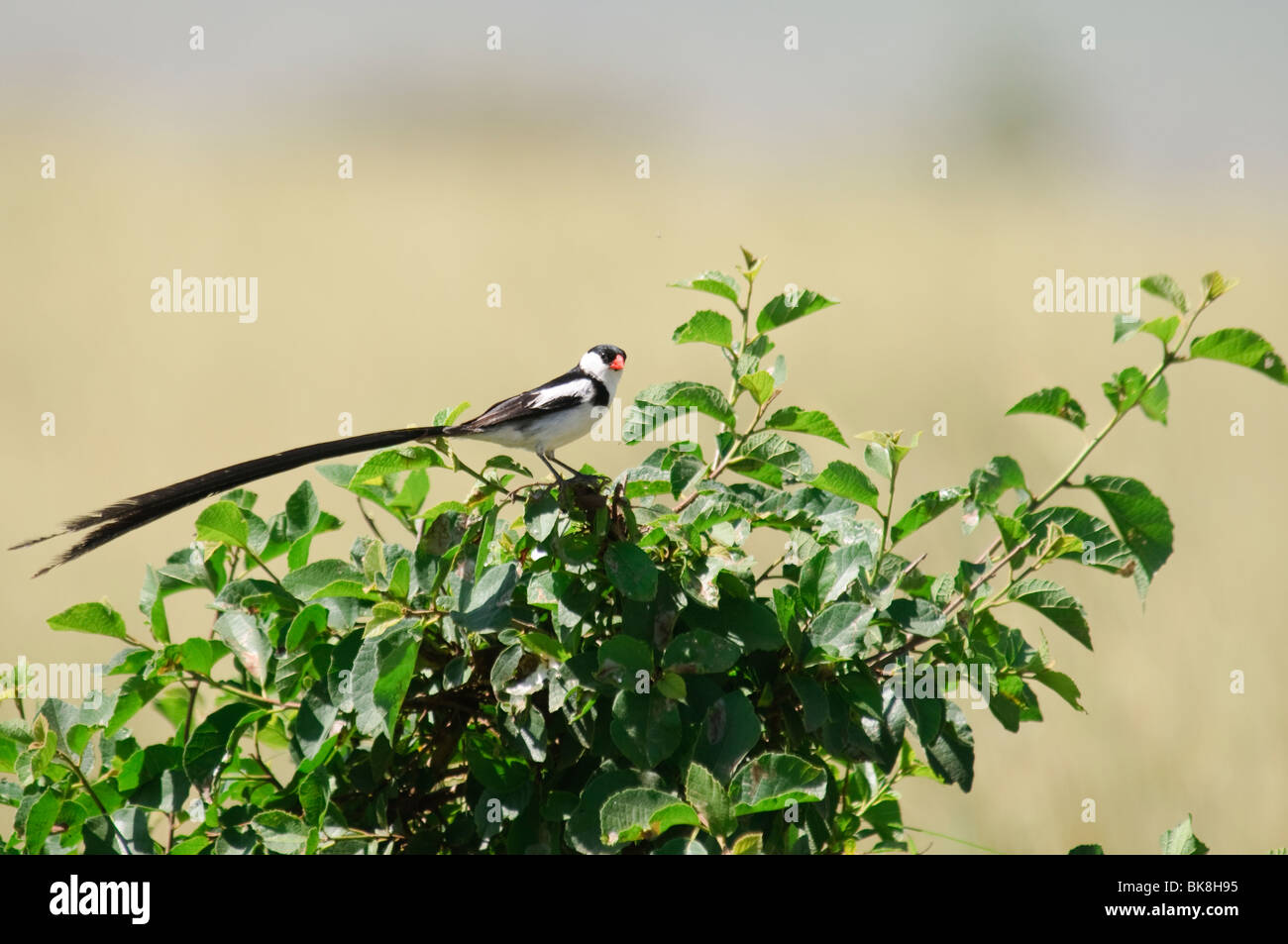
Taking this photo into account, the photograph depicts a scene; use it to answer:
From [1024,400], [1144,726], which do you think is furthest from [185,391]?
[1024,400]

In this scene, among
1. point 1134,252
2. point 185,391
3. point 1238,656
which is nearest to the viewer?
point 1238,656

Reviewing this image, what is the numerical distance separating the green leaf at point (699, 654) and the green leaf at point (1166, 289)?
1045 millimetres

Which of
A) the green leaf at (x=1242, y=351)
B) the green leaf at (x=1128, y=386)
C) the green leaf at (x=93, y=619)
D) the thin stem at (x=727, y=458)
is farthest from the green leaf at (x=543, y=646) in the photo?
the green leaf at (x=1242, y=351)

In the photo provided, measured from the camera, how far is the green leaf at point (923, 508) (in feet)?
6.88

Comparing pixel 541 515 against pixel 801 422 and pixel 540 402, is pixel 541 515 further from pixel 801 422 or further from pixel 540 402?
pixel 540 402

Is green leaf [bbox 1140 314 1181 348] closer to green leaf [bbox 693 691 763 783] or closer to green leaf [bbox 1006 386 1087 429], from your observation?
green leaf [bbox 1006 386 1087 429]

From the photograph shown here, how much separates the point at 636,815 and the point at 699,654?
285 millimetres

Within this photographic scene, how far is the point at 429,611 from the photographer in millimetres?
2012

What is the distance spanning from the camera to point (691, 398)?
2.17 metres

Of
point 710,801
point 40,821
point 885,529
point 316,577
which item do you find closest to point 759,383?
point 885,529
